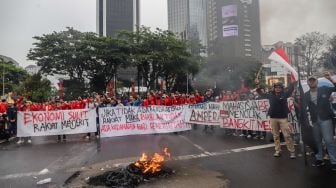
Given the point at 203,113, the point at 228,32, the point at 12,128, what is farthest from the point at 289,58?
the point at 228,32

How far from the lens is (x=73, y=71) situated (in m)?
36.1

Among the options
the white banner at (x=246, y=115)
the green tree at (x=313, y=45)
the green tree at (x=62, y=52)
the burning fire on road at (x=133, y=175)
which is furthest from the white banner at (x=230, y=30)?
the burning fire on road at (x=133, y=175)

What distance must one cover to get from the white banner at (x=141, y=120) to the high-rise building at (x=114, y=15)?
2266 inches

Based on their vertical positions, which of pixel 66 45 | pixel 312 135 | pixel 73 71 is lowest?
pixel 312 135

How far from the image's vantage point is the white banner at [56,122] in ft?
42.3

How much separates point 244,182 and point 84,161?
4.21 m

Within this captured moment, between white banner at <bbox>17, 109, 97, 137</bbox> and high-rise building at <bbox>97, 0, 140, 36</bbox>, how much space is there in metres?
57.7

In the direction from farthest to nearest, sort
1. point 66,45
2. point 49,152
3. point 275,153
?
point 66,45 < point 49,152 < point 275,153

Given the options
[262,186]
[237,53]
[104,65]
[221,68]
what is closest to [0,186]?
[262,186]

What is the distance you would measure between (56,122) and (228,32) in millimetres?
39853

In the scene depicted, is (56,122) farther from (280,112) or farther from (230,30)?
(230,30)

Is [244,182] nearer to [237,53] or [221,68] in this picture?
[221,68]

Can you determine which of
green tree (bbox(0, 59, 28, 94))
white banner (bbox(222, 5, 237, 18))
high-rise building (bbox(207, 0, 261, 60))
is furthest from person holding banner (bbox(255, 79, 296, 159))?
green tree (bbox(0, 59, 28, 94))

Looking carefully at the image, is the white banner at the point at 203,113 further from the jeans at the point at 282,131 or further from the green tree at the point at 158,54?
the green tree at the point at 158,54
